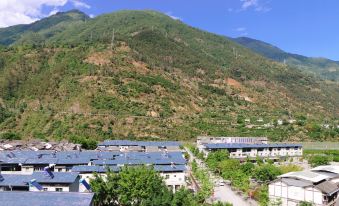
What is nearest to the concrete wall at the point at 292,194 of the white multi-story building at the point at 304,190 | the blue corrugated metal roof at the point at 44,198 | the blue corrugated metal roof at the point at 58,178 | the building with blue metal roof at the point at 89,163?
the white multi-story building at the point at 304,190

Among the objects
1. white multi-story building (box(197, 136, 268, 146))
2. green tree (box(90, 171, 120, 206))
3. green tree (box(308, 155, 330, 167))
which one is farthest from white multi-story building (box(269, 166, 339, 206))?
white multi-story building (box(197, 136, 268, 146))

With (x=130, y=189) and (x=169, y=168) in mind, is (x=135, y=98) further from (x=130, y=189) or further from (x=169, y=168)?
(x=130, y=189)

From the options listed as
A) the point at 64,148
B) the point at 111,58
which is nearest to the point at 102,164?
the point at 64,148

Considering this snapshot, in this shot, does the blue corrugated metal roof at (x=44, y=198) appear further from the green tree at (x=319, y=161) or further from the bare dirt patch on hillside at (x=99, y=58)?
the bare dirt patch on hillside at (x=99, y=58)

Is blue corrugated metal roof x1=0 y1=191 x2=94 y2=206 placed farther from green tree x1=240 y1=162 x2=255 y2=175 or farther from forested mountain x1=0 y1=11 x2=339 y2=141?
forested mountain x1=0 y1=11 x2=339 y2=141

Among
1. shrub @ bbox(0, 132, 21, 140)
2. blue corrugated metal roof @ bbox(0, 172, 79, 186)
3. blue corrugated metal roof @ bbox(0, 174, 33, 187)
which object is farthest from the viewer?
shrub @ bbox(0, 132, 21, 140)
